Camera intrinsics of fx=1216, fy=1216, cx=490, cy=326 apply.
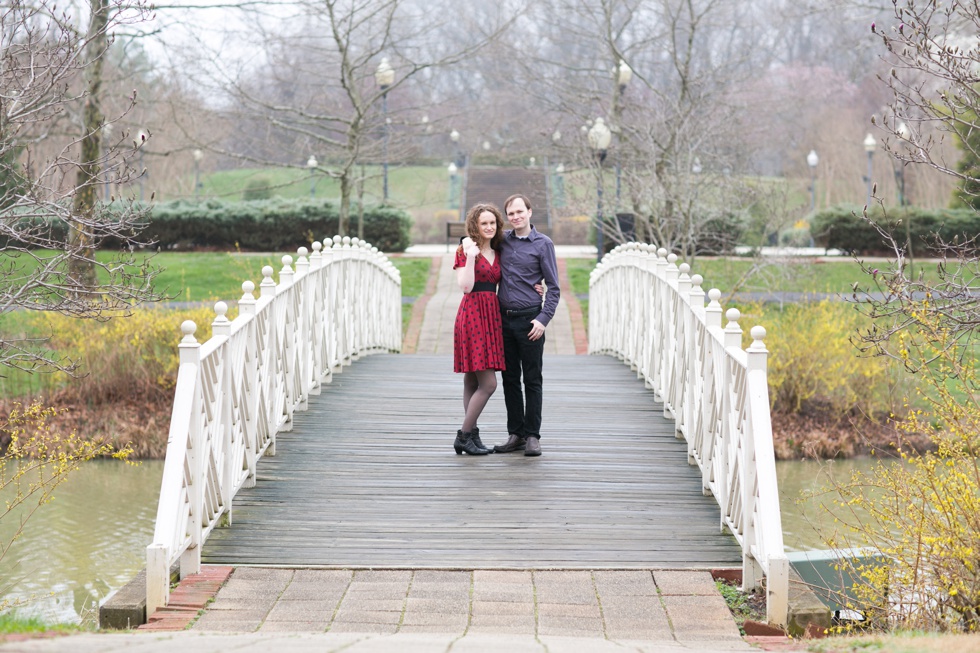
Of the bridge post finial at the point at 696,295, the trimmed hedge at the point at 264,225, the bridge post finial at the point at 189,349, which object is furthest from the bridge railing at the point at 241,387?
the trimmed hedge at the point at 264,225

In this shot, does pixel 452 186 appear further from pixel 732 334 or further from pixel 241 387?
pixel 732 334

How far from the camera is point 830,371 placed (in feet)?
50.9

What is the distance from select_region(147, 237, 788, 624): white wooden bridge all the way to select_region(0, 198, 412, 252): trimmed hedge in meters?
19.9

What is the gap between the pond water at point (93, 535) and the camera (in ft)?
28.6

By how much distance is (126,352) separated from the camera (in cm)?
1554

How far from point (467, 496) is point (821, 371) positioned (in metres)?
9.78

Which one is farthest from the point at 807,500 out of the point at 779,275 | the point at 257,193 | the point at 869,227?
the point at 257,193

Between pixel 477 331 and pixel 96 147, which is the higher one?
pixel 96 147

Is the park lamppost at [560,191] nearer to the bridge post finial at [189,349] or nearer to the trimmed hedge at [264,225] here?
the trimmed hedge at [264,225]

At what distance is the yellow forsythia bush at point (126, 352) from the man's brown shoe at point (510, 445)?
8367 millimetres

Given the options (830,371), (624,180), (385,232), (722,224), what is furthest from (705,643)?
(385,232)

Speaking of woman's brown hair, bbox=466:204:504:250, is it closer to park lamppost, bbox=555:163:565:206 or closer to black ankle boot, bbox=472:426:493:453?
black ankle boot, bbox=472:426:493:453

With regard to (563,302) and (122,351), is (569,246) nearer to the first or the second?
(563,302)

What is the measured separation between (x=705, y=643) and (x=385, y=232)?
26.0 meters
